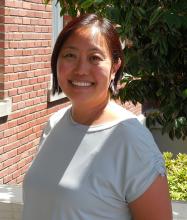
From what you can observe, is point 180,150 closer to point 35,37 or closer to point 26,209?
point 35,37

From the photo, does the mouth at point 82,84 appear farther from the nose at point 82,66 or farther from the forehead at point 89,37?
the forehead at point 89,37

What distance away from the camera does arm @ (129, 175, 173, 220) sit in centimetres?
182

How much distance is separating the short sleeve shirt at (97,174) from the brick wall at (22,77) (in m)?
4.16

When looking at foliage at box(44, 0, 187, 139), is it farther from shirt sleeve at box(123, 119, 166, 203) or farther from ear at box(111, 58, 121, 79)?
shirt sleeve at box(123, 119, 166, 203)

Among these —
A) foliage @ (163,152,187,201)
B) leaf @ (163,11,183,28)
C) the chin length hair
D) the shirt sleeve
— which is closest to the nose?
the chin length hair

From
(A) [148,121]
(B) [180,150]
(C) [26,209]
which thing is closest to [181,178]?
(A) [148,121]

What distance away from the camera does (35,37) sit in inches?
271

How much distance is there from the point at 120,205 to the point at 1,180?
4483mm

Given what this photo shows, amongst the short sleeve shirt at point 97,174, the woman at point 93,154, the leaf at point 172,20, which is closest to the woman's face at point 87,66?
the woman at point 93,154

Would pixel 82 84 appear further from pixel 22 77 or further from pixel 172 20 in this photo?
pixel 22 77

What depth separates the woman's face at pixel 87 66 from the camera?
1.99m

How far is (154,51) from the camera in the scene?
337 centimetres

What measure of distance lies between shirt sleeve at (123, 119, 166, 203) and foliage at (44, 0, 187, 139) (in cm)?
116

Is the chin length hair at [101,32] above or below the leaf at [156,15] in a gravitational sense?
below
